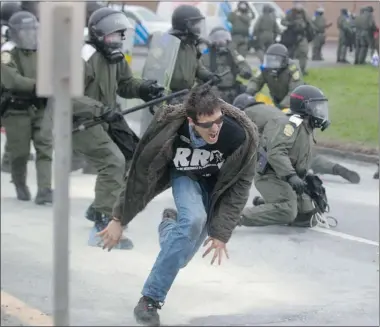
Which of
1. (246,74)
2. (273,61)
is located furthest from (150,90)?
(246,74)

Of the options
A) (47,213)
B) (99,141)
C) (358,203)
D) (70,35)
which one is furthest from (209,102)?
(358,203)

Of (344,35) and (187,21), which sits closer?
(187,21)

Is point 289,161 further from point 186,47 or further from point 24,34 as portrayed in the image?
point 24,34

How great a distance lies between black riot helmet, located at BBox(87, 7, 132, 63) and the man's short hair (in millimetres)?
2659

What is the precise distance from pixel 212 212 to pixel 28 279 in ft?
6.69

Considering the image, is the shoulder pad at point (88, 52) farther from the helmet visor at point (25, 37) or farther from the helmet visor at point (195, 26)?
the helmet visor at point (195, 26)

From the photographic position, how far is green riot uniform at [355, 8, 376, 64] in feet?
87.4

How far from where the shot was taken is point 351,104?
17422mm

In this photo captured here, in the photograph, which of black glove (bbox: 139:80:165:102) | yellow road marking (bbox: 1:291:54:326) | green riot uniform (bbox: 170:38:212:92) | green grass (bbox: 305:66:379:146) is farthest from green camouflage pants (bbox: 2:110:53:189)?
green grass (bbox: 305:66:379:146)

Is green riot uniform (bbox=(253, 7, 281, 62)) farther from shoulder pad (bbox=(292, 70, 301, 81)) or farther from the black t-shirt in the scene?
the black t-shirt

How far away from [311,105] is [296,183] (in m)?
0.65

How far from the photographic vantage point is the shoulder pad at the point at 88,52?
26.2 ft

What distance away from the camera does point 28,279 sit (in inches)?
290

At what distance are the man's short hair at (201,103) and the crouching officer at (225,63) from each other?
808 cm
